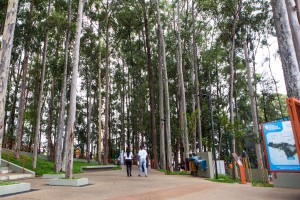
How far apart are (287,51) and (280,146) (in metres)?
3.01

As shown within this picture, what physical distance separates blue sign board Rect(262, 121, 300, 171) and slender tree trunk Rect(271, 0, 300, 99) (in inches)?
49.5

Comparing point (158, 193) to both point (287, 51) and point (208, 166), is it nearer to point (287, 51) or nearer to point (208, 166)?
point (287, 51)

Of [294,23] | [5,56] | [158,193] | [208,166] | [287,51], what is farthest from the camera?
[208,166]

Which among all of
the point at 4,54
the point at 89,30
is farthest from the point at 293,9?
the point at 89,30

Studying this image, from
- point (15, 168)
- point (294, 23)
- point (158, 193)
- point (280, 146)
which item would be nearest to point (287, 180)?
point (280, 146)

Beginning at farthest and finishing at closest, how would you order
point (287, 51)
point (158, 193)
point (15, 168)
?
point (15, 168) < point (158, 193) < point (287, 51)

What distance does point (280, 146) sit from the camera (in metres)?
7.75

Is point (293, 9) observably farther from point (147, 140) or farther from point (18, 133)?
point (147, 140)

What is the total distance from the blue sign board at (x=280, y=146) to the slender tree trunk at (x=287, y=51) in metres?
1.26

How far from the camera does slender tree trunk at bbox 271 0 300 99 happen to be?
22.8 ft

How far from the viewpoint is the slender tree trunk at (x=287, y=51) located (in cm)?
694

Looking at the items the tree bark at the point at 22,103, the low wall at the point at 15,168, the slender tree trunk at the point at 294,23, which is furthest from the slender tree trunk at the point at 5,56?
the slender tree trunk at the point at 294,23

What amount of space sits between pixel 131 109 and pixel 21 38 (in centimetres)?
1973

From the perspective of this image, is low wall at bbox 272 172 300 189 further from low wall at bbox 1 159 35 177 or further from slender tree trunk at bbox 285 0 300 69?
low wall at bbox 1 159 35 177
